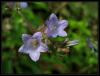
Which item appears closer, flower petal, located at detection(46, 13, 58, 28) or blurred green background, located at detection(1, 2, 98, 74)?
flower petal, located at detection(46, 13, 58, 28)

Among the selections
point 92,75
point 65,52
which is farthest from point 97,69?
point 65,52

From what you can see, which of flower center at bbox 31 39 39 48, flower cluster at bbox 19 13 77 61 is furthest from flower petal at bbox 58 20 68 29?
flower center at bbox 31 39 39 48

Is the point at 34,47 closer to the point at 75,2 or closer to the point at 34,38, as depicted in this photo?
the point at 34,38

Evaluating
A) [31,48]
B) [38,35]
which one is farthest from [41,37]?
[31,48]

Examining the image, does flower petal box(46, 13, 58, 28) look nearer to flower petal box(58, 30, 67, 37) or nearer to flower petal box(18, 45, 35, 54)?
flower petal box(58, 30, 67, 37)

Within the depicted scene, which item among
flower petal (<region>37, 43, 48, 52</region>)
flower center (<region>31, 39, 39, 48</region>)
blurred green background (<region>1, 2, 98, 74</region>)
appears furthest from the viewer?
blurred green background (<region>1, 2, 98, 74</region>)

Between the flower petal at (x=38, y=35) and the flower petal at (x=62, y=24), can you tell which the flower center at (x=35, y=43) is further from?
the flower petal at (x=62, y=24)

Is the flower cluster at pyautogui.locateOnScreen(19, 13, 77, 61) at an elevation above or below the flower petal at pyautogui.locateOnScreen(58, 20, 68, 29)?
below

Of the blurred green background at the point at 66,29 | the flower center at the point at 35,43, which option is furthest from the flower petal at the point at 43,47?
the blurred green background at the point at 66,29
